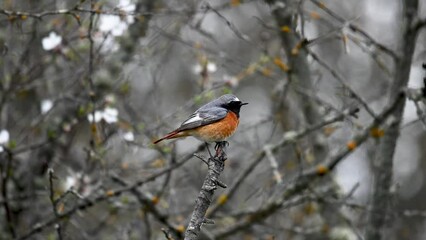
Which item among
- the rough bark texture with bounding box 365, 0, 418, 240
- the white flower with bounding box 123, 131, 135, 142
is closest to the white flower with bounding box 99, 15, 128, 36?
the white flower with bounding box 123, 131, 135, 142

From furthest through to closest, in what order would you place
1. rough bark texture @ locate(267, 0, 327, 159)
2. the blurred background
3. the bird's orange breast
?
rough bark texture @ locate(267, 0, 327, 159) < the blurred background < the bird's orange breast

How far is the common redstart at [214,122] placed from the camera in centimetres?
545

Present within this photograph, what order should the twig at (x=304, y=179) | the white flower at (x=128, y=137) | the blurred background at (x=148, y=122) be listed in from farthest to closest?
the white flower at (x=128, y=137), the blurred background at (x=148, y=122), the twig at (x=304, y=179)

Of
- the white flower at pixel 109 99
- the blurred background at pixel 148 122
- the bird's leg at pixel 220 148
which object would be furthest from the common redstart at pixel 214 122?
the white flower at pixel 109 99

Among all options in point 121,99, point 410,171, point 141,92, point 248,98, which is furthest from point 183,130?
point 410,171

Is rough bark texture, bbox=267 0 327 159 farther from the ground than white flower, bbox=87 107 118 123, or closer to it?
farther from the ground

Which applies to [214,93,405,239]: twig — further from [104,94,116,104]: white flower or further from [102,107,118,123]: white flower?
[104,94,116,104]: white flower

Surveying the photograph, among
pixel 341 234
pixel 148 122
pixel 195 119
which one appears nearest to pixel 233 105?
pixel 195 119

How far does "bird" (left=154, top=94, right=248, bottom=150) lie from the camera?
545 centimetres

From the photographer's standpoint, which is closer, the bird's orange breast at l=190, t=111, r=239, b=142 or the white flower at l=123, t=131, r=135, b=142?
the bird's orange breast at l=190, t=111, r=239, b=142

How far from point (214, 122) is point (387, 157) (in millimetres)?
2200

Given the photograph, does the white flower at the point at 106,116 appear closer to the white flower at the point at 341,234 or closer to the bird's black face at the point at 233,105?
the bird's black face at the point at 233,105

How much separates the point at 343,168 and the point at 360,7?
605 centimetres

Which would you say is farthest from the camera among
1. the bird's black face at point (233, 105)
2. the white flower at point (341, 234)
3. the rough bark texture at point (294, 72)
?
the white flower at point (341, 234)
